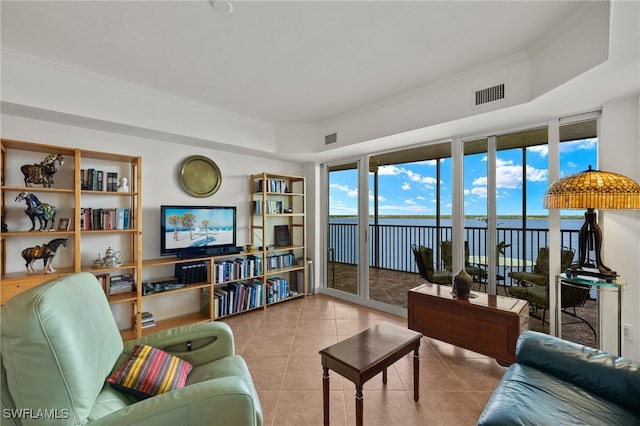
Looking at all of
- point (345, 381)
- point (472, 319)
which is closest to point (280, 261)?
point (345, 381)

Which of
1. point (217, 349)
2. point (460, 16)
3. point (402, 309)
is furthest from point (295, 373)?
point (460, 16)

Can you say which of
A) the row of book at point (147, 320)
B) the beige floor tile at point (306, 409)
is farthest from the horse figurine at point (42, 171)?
the beige floor tile at point (306, 409)

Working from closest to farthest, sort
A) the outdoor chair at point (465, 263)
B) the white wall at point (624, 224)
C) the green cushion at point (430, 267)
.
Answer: the white wall at point (624, 224)
the outdoor chair at point (465, 263)
the green cushion at point (430, 267)

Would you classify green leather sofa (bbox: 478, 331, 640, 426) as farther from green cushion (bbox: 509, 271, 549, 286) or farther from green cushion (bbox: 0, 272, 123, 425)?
green cushion (bbox: 0, 272, 123, 425)

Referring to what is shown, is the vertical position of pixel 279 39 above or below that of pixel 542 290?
above

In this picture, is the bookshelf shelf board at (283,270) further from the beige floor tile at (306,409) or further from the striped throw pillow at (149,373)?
the striped throw pillow at (149,373)

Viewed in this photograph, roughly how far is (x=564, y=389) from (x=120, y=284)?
145 inches

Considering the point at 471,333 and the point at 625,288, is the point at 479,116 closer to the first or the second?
the point at 625,288

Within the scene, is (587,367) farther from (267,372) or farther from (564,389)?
(267,372)

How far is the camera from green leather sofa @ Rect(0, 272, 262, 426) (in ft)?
3.07

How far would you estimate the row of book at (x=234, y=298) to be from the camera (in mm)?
3385

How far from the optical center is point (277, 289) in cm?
402

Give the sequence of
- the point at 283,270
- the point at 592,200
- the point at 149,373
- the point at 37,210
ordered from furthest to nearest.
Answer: the point at 283,270
the point at 37,210
the point at 592,200
the point at 149,373

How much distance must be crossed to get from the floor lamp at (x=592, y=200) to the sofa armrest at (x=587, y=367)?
88 cm
